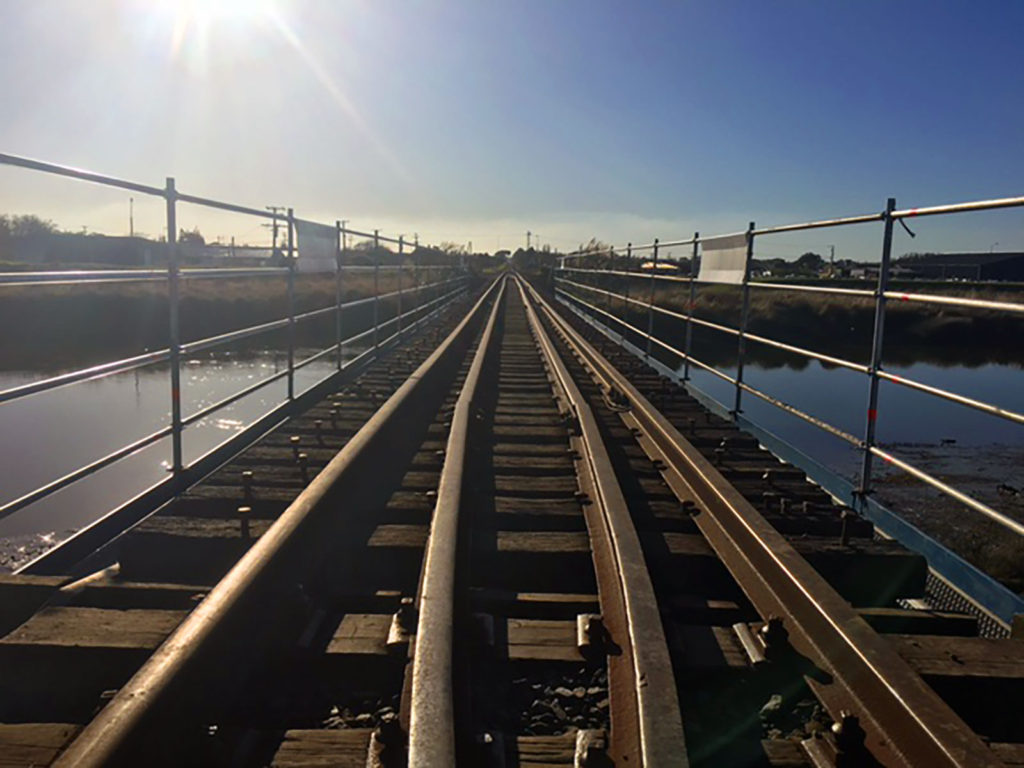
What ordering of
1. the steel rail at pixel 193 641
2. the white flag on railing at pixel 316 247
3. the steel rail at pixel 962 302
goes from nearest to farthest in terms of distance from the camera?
1. the steel rail at pixel 193 641
2. the steel rail at pixel 962 302
3. the white flag on railing at pixel 316 247

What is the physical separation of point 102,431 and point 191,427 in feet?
4.26

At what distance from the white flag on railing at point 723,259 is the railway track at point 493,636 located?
106 inches

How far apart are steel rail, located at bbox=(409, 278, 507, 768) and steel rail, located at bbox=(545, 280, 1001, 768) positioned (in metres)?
1.10

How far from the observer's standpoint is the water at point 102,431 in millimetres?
9061

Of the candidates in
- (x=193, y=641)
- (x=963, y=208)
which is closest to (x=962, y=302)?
(x=963, y=208)

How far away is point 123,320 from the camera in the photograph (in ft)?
80.7

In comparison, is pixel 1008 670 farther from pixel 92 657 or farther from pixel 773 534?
pixel 92 657

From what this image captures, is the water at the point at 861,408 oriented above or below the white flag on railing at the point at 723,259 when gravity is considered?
below

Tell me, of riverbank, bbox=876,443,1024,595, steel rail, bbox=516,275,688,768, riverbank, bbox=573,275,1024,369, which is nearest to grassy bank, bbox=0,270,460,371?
riverbank, bbox=876,443,1024,595

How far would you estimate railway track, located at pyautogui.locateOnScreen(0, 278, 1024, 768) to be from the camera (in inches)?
85.3

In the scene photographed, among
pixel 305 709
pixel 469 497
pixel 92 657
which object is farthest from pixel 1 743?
pixel 469 497

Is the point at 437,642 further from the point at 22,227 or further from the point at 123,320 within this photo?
the point at 123,320

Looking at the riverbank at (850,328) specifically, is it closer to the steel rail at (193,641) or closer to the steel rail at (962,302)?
the steel rail at (962,302)

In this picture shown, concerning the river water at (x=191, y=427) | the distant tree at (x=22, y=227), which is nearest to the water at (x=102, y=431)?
the river water at (x=191, y=427)
